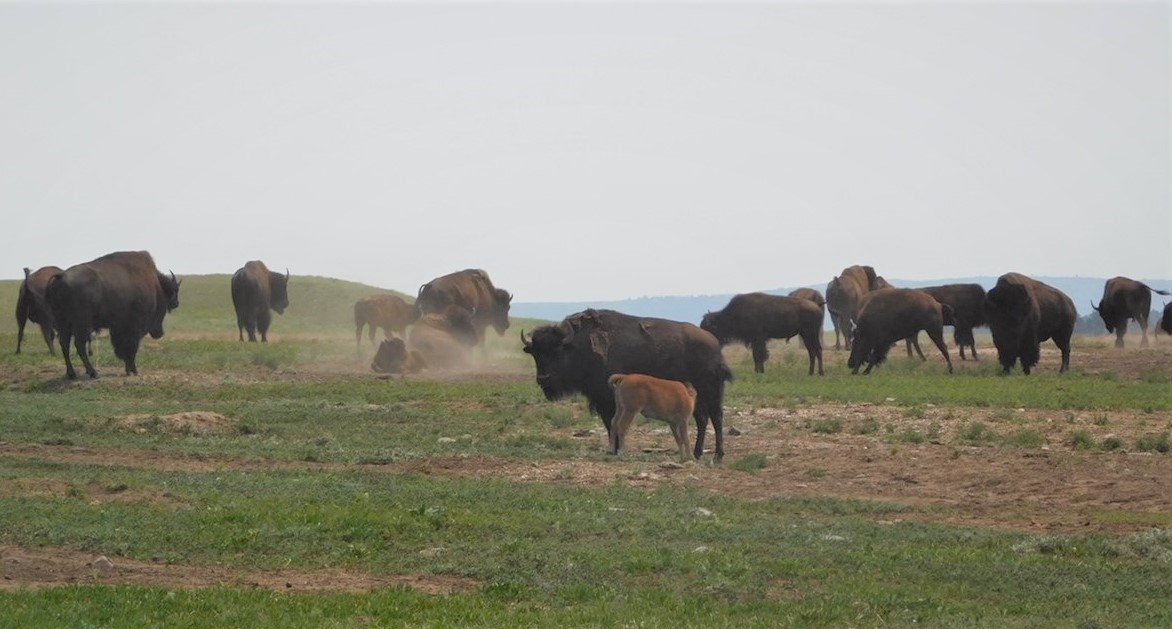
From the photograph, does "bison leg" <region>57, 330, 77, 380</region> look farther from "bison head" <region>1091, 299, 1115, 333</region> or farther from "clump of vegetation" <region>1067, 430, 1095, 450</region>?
"bison head" <region>1091, 299, 1115, 333</region>

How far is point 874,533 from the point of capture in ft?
52.0

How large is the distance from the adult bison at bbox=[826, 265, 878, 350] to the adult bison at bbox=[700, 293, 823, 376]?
10288 mm

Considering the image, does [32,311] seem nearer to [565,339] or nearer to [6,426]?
[6,426]

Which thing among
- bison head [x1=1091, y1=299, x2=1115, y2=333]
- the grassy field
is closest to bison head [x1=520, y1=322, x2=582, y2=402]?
the grassy field

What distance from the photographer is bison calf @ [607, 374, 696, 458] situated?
847 inches

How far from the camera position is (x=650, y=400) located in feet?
70.6

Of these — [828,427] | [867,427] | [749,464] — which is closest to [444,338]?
[828,427]

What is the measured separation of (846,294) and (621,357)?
30533 millimetres

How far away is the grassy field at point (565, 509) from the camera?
12172mm

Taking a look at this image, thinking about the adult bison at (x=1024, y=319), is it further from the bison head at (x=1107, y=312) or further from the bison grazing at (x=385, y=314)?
the bison grazing at (x=385, y=314)

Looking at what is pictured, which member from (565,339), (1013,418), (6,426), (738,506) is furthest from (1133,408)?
(6,426)

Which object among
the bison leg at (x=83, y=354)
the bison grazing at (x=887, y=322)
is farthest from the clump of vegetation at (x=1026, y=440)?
the bison leg at (x=83, y=354)

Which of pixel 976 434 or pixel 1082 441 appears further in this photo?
pixel 976 434

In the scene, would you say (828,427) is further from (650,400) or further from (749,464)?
(650,400)
